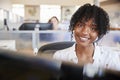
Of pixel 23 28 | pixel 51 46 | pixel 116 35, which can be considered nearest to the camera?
pixel 51 46

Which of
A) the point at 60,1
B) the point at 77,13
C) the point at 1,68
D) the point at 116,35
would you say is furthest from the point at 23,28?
the point at 60,1

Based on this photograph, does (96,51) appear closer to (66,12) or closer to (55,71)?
(55,71)

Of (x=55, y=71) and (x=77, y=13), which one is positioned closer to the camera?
(x=55, y=71)

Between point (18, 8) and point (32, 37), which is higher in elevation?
point (18, 8)

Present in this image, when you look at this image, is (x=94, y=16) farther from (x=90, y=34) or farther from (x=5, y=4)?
(x=5, y=4)

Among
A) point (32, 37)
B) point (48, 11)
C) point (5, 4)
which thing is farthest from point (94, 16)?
point (48, 11)

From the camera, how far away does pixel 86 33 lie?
0.96 m

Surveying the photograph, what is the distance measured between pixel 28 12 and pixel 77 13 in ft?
22.3

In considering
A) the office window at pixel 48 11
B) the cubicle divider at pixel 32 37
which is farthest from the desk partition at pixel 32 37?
the office window at pixel 48 11

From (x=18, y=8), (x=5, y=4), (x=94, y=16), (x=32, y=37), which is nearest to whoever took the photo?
(x=94, y=16)

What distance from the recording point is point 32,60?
0.88 feet

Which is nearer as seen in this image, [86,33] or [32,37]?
[86,33]

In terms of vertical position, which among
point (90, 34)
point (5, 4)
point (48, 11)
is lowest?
point (90, 34)

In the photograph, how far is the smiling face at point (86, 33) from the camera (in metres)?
0.95
